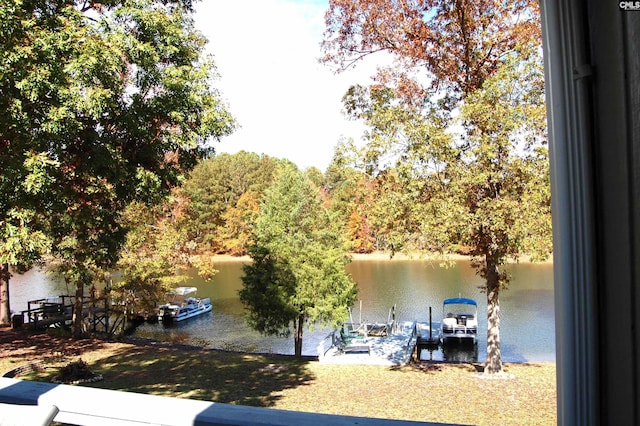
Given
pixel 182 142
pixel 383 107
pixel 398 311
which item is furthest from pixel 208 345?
pixel 182 142

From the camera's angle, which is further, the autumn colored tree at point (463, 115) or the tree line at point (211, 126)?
the autumn colored tree at point (463, 115)

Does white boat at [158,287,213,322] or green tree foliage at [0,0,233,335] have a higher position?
green tree foliage at [0,0,233,335]

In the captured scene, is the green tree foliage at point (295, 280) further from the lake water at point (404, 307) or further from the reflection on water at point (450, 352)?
the reflection on water at point (450, 352)

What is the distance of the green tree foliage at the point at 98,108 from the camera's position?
16.7 ft

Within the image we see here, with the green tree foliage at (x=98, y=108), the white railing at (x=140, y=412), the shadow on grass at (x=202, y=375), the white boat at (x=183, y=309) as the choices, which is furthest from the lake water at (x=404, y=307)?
the white railing at (x=140, y=412)

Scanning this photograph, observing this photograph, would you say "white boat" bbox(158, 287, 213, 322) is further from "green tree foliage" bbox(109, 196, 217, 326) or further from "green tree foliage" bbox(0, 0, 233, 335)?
"green tree foliage" bbox(0, 0, 233, 335)

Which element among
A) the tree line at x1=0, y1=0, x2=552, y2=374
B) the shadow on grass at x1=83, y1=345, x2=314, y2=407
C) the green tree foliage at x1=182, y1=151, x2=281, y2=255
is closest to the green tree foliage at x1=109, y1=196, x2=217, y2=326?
the tree line at x1=0, y1=0, x2=552, y2=374

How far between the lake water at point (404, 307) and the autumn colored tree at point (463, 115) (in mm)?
1980

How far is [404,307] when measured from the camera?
2112 cm

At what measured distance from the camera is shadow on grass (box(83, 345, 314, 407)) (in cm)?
749

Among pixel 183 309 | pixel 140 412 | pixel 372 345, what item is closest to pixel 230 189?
pixel 183 309

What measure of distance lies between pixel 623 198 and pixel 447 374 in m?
9.72

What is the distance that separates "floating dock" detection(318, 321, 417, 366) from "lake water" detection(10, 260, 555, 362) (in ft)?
3.50

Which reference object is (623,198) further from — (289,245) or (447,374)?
(289,245)
